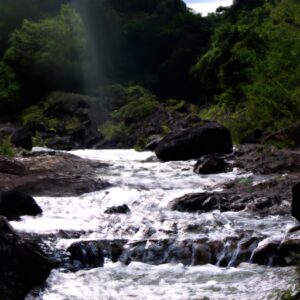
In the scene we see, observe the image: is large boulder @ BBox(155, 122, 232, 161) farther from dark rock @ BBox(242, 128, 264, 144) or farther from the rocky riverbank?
dark rock @ BBox(242, 128, 264, 144)

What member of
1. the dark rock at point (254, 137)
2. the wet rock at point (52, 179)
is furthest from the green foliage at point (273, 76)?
the wet rock at point (52, 179)

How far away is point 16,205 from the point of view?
43.6 feet

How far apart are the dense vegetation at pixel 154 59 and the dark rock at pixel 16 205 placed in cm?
1259

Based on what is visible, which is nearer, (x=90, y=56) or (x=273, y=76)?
(x=273, y=76)

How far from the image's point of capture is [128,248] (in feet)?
35.9

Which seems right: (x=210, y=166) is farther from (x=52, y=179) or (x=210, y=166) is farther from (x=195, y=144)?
(x=52, y=179)

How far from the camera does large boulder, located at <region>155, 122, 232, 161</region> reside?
2448 centimetres

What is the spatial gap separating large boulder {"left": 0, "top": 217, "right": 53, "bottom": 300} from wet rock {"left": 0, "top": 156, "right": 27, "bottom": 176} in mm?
8741


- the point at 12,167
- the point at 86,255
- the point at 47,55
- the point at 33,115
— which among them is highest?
the point at 47,55

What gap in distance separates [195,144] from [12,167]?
9.41m

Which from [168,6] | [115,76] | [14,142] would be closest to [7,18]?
[115,76]

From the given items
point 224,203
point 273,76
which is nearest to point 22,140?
point 273,76

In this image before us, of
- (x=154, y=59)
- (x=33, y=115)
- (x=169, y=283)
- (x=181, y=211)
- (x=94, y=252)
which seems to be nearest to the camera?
(x=169, y=283)

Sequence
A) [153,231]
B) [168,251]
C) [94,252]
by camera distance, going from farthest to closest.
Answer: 1. [153,231]
2. [168,251]
3. [94,252]
